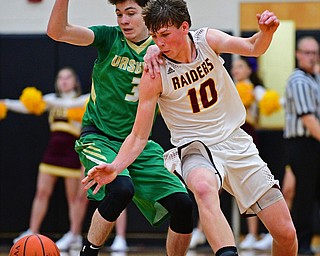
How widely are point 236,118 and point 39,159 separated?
5160 millimetres

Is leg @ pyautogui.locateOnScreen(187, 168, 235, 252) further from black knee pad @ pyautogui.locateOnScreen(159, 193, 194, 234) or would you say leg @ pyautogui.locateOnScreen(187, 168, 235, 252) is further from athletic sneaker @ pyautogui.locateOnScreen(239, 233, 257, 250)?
athletic sneaker @ pyautogui.locateOnScreen(239, 233, 257, 250)

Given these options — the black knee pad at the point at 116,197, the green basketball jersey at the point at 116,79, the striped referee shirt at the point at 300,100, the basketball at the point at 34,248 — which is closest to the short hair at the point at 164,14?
the green basketball jersey at the point at 116,79

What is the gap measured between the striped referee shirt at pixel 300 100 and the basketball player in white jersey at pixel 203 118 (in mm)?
3255

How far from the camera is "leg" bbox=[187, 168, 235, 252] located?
4.93m

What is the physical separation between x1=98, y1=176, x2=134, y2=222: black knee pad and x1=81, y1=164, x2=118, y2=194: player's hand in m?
0.45

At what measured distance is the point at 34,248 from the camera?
571 centimetres

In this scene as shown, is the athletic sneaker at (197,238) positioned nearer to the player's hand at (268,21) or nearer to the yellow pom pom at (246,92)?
the yellow pom pom at (246,92)

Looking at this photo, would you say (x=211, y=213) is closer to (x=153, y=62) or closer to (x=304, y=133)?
(x=153, y=62)

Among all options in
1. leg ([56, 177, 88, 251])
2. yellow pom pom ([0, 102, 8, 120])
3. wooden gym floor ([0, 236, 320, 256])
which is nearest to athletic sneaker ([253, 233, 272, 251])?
wooden gym floor ([0, 236, 320, 256])

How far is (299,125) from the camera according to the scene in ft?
28.8

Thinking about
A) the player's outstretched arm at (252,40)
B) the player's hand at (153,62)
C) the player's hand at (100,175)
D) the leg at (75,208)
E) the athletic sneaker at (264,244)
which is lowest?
the athletic sneaker at (264,244)

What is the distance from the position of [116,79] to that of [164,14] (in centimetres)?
97

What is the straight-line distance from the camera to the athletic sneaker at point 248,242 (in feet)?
31.1

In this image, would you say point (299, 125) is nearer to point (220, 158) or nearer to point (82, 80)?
point (82, 80)
